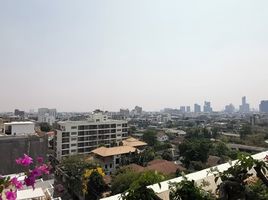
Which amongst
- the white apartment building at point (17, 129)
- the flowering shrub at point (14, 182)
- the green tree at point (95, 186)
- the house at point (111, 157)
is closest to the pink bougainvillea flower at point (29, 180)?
the flowering shrub at point (14, 182)

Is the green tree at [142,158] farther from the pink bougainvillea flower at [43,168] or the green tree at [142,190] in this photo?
the pink bougainvillea flower at [43,168]

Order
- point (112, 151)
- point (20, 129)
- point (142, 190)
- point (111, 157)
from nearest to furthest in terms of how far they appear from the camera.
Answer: point (142, 190) → point (20, 129) → point (111, 157) → point (112, 151)

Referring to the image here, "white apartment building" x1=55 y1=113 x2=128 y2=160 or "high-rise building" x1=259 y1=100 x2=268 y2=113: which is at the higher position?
"high-rise building" x1=259 y1=100 x2=268 y2=113

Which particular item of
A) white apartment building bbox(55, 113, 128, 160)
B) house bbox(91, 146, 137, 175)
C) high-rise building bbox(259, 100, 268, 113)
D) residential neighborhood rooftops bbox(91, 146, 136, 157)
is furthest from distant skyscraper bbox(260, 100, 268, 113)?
house bbox(91, 146, 137, 175)

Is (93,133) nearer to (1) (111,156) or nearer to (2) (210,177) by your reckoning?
(1) (111,156)

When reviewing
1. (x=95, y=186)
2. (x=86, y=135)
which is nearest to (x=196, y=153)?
(x=95, y=186)

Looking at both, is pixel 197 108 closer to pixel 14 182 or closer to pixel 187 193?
pixel 187 193

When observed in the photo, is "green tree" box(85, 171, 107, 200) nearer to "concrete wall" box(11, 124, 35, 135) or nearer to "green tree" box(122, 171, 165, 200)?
"concrete wall" box(11, 124, 35, 135)

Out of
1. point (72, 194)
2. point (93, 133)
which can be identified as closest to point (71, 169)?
point (72, 194)
